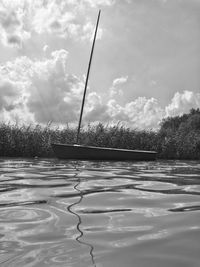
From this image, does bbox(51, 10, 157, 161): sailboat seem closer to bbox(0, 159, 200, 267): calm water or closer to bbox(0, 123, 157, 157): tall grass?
bbox(0, 123, 157, 157): tall grass

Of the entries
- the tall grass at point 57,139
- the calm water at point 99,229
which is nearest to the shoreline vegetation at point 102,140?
the tall grass at point 57,139

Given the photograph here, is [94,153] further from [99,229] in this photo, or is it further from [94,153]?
[99,229]

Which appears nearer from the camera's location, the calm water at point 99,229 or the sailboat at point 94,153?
the calm water at point 99,229

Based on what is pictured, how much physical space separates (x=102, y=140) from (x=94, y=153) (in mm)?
4117

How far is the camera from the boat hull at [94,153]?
1656 centimetres

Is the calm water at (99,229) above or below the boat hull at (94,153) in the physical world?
below

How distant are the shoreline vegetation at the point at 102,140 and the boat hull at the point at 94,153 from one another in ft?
8.36

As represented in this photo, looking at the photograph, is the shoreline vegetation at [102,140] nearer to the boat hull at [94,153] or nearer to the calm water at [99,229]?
the boat hull at [94,153]

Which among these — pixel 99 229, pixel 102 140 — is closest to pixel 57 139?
pixel 102 140

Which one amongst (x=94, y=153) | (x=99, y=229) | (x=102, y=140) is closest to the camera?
(x=99, y=229)

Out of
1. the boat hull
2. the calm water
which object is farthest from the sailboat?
the calm water

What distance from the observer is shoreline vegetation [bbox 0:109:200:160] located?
18.4 m

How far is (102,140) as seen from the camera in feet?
68.5

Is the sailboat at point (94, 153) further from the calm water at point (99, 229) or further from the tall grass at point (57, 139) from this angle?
the calm water at point (99, 229)
